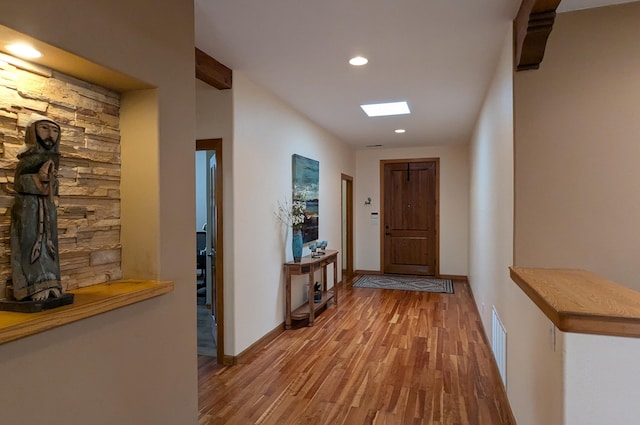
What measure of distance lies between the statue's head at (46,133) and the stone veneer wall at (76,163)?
0.13 meters

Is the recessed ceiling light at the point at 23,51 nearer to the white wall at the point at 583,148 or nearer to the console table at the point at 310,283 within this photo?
the white wall at the point at 583,148

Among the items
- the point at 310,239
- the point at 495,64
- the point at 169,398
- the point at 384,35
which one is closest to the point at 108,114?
the point at 169,398

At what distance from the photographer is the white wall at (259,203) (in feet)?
10.8

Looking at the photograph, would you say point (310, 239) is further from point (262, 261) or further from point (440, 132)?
point (440, 132)

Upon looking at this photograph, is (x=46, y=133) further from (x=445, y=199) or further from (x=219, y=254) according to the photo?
(x=445, y=199)

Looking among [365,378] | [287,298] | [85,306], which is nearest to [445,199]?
[287,298]

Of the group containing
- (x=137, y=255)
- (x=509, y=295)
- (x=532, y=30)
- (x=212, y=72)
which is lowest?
(x=509, y=295)

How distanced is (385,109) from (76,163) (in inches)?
141

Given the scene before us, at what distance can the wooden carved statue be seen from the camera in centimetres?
132

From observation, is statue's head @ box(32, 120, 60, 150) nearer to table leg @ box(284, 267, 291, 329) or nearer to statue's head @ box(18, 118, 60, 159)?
statue's head @ box(18, 118, 60, 159)

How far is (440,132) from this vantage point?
5.89 m

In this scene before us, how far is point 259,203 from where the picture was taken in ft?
12.0

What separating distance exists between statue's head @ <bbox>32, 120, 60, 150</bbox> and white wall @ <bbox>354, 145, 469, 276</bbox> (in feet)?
21.1

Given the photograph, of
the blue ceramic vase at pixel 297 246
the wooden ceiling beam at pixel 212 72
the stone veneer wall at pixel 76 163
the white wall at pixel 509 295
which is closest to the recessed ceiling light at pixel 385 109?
the white wall at pixel 509 295
